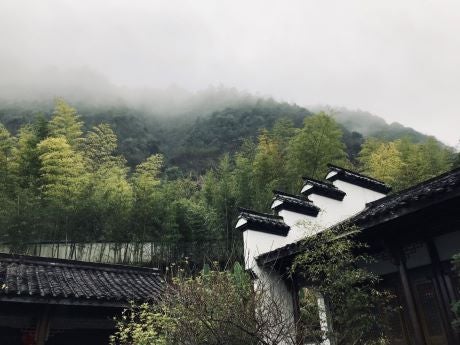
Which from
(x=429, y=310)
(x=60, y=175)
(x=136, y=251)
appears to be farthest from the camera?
A: (x=136, y=251)

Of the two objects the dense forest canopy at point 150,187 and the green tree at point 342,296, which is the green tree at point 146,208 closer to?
the dense forest canopy at point 150,187

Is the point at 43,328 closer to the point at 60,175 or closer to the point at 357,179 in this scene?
the point at 357,179

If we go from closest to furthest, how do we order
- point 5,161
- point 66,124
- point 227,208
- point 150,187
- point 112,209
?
point 112,209 → point 5,161 → point 150,187 → point 227,208 → point 66,124

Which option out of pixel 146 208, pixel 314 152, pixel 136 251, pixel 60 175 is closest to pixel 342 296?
pixel 314 152

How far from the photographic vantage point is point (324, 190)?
10672 millimetres

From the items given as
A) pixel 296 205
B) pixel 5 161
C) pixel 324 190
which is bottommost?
pixel 296 205

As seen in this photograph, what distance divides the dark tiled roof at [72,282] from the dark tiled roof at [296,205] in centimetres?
377

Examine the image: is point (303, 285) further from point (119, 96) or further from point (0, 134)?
point (119, 96)

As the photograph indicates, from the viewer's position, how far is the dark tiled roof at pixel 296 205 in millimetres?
10312

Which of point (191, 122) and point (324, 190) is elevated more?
point (191, 122)

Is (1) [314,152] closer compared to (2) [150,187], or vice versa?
(1) [314,152]

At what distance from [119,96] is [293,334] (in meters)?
62.6

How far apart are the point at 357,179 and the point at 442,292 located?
5.13 m

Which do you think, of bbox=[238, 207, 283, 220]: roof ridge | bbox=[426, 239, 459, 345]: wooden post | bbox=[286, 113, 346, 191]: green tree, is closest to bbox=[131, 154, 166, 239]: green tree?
bbox=[286, 113, 346, 191]: green tree
